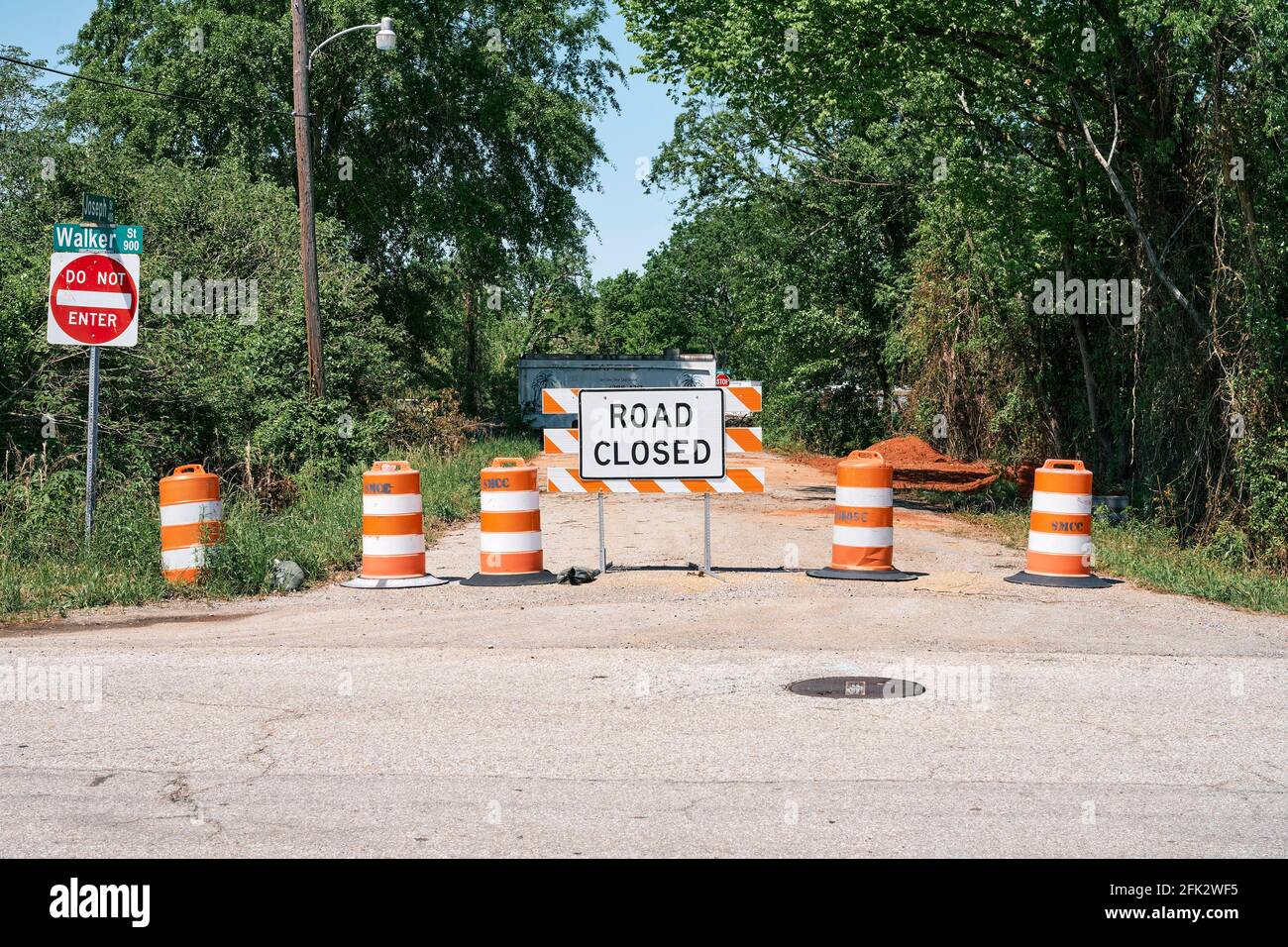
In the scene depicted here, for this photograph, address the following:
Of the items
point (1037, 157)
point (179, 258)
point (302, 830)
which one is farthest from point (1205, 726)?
point (179, 258)

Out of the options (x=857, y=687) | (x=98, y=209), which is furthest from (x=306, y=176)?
(x=857, y=687)

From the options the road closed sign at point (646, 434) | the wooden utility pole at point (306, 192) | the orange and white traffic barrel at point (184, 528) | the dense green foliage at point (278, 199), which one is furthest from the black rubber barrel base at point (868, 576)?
the wooden utility pole at point (306, 192)

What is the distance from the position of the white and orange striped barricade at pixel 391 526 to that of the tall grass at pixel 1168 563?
718 cm

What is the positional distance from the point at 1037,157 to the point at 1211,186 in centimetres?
474

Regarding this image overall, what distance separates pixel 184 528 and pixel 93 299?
2.76 meters

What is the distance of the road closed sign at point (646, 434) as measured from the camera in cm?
1324

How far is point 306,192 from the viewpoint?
2181 cm

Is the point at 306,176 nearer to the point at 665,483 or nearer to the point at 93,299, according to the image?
the point at 93,299

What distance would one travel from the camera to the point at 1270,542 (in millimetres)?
15102

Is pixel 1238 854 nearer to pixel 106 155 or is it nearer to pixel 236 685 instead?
pixel 236 685

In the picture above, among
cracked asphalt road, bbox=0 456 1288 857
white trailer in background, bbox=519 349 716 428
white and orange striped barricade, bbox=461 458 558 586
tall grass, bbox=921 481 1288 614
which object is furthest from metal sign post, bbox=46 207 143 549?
white trailer in background, bbox=519 349 716 428

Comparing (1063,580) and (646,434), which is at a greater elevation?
(646,434)

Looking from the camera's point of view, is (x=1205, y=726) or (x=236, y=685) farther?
(x=236, y=685)

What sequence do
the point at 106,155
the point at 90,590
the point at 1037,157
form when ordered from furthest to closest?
the point at 106,155 → the point at 1037,157 → the point at 90,590
